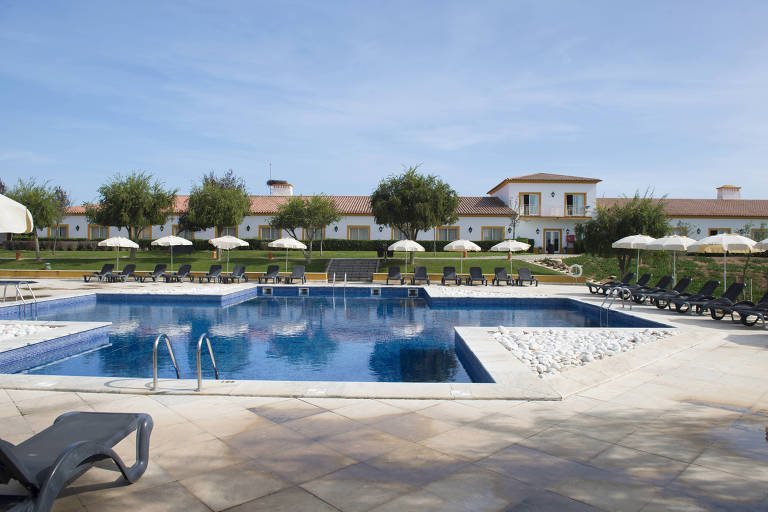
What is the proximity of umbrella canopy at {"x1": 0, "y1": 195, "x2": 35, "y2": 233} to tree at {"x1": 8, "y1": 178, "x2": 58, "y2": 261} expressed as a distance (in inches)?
1104

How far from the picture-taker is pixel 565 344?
313 inches

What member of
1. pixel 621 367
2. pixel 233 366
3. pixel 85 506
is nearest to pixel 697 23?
pixel 621 367

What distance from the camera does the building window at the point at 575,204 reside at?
3850 cm

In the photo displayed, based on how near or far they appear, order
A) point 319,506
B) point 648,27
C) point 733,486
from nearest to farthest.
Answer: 1. point 319,506
2. point 733,486
3. point 648,27

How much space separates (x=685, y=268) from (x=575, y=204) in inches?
526

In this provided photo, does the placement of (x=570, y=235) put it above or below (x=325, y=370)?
above

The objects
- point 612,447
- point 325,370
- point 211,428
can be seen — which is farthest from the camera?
point 325,370

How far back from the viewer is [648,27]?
11.7 metres

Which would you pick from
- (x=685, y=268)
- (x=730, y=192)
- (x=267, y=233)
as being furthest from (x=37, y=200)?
(x=730, y=192)

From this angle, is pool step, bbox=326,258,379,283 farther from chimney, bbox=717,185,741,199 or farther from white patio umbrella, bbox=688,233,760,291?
chimney, bbox=717,185,741,199

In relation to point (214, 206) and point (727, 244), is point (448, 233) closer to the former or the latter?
point (214, 206)

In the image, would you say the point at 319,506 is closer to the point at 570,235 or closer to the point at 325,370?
the point at 325,370

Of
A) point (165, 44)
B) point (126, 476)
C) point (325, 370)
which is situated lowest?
point (325, 370)

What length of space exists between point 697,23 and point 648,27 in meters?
1.03
